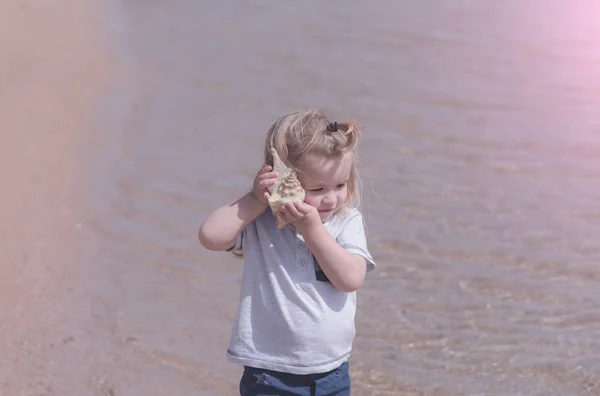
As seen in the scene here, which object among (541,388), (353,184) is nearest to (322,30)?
(541,388)

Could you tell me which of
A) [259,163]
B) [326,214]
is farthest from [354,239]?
[259,163]

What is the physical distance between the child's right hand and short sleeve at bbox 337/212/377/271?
28 centimetres

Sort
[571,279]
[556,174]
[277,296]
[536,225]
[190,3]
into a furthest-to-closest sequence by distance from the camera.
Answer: [190,3], [556,174], [536,225], [571,279], [277,296]

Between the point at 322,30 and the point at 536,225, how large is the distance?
5.07 meters

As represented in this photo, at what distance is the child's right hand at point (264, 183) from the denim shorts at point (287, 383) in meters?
0.50

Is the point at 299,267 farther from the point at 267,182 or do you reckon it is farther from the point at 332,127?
the point at 332,127

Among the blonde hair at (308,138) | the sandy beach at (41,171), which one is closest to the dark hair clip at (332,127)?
the blonde hair at (308,138)

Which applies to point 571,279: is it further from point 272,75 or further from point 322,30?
point 322,30

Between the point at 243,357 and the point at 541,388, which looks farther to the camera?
the point at 541,388

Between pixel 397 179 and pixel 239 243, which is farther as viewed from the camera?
pixel 397 179

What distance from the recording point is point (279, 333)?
9.06 feet

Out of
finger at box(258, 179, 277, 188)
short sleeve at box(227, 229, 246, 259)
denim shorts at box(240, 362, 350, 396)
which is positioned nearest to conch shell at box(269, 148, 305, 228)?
finger at box(258, 179, 277, 188)

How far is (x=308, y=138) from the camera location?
107 inches

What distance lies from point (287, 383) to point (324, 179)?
23.2 inches
